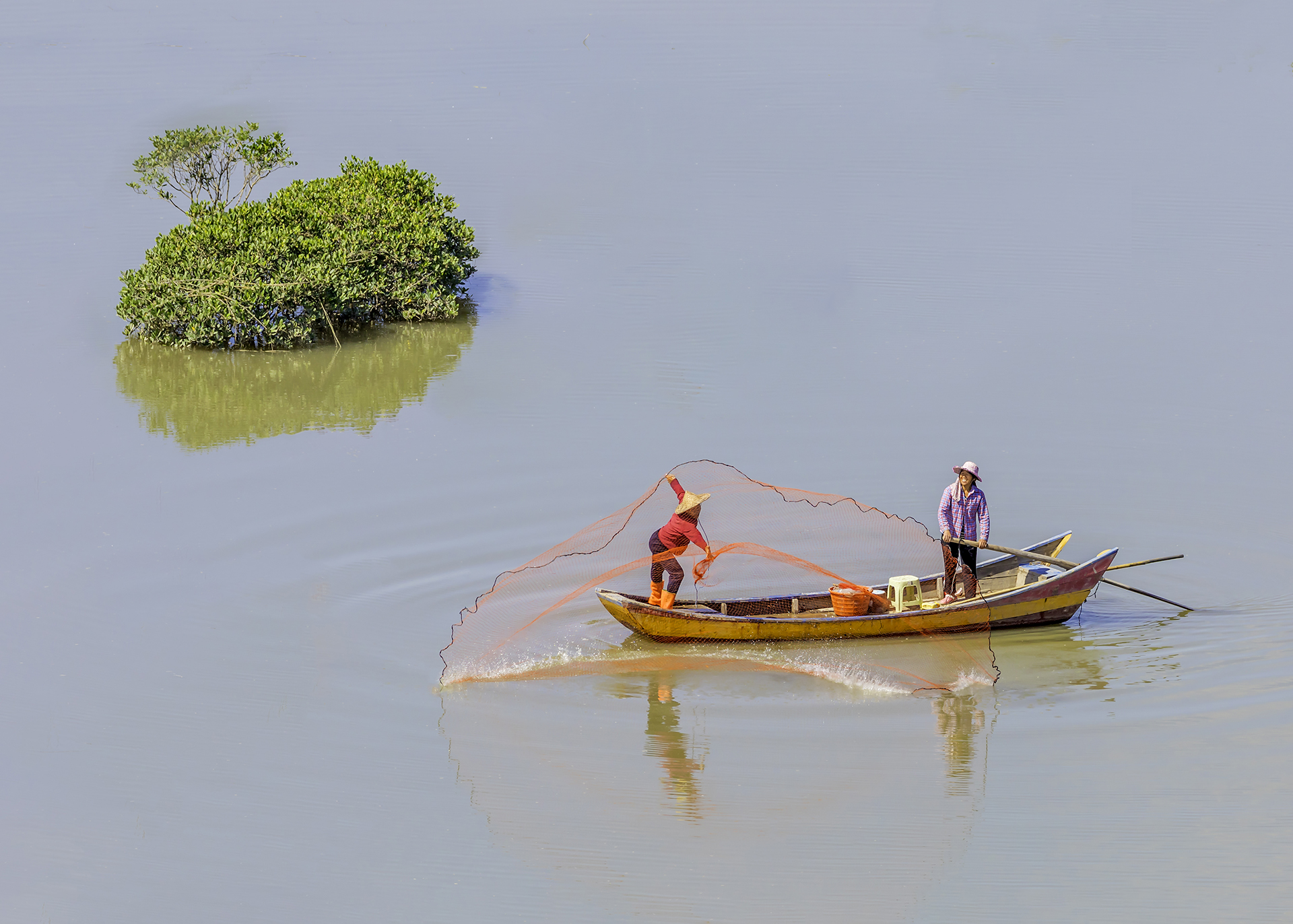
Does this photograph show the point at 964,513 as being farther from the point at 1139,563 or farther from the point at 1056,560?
the point at 1139,563

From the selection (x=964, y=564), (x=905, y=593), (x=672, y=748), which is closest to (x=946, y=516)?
(x=964, y=564)

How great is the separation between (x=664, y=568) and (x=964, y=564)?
274 centimetres

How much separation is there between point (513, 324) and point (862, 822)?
13.5m

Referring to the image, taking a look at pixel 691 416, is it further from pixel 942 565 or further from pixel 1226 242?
pixel 1226 242

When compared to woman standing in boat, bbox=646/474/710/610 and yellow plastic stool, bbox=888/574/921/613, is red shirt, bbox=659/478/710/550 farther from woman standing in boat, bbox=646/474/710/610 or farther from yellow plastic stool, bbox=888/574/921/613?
yellow plastic stool, bbox=888/574/921/613

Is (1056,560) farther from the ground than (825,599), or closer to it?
farther from the ground

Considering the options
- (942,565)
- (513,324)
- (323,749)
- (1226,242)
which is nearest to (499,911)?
(323,749)

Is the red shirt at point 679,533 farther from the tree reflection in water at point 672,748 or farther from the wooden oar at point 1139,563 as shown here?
the wooden oar at point 1139,563

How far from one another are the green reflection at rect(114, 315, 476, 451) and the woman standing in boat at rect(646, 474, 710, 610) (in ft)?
20.7

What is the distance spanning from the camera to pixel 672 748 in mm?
12656

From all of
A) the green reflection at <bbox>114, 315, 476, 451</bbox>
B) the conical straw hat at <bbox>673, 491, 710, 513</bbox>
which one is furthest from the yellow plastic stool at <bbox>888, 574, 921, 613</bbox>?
the green reflection at <bbox>114, 315, 476, 451</bbox>

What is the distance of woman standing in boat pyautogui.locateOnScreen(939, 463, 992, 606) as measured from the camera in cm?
1427

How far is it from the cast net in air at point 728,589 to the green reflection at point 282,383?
198 inches

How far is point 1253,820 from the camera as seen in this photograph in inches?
442
